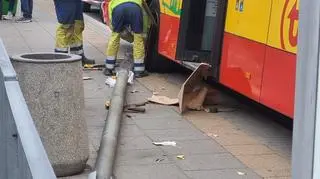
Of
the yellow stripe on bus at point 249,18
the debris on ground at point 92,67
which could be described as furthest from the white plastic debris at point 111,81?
the yellow stripe on bus at point 249,18

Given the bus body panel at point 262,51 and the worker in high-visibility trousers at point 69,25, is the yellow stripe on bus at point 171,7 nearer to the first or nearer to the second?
the worker in high-visibility trousers at point 69,25

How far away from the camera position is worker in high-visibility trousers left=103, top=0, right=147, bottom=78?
9.00 metres

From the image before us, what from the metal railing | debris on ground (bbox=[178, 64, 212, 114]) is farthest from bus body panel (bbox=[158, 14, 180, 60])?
the metal railing

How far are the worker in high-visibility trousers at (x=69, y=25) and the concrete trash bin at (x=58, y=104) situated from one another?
14.5ft

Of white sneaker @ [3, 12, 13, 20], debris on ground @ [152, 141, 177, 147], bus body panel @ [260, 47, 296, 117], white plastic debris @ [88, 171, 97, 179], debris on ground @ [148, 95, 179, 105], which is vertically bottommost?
debris on ground @ [152, 141, 177, 147]

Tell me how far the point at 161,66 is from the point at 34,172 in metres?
7.78

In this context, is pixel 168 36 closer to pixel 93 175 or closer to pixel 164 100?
pixel 164 100

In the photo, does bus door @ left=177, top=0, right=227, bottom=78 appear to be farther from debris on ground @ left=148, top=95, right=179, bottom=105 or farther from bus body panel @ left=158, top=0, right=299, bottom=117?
bus body panel @ left=158, top=0, right=299, bottom=117

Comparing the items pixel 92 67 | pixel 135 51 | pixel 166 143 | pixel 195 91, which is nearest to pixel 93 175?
pixel 166 143

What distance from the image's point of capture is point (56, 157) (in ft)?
15.9

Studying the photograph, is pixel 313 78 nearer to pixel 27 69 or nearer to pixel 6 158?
pixel 6 158

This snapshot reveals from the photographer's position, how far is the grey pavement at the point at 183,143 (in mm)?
5309

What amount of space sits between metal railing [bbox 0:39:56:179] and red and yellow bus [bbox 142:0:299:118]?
2.55 meters

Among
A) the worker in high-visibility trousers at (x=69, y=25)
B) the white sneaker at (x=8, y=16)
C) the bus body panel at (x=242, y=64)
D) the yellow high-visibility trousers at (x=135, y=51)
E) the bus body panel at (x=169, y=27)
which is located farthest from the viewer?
the white sneaker at (x=8, y=16)
